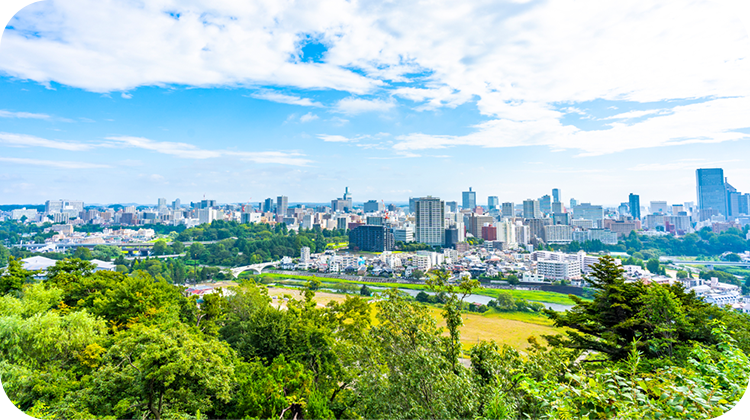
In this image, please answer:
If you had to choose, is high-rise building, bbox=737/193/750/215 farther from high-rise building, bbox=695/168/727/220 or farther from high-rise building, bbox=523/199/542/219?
high-rise building, bbox=523/199/542/219

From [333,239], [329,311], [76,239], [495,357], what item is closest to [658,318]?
[495,357]

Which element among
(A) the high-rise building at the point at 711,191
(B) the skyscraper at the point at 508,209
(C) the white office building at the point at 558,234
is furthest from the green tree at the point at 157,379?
(A) the high-rise building at the point at 711,191

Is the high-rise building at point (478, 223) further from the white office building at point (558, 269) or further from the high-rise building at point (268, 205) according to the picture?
the high-rise building at point (268, 205)

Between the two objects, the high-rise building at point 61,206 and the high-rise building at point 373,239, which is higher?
the high-rise building at point 61,206

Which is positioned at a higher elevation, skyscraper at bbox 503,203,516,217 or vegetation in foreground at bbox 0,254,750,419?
skyscraper at bbox 503,203,516,217

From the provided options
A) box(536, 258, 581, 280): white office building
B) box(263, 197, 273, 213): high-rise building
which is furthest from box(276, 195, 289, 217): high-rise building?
box(536, 258, 581, 280): white office building

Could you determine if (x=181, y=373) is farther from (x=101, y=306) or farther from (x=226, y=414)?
(x=101, y=306)

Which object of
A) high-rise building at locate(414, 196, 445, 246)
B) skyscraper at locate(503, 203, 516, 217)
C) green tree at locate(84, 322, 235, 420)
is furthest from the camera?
skyscraper at locate(503, 203, 516, 217)
